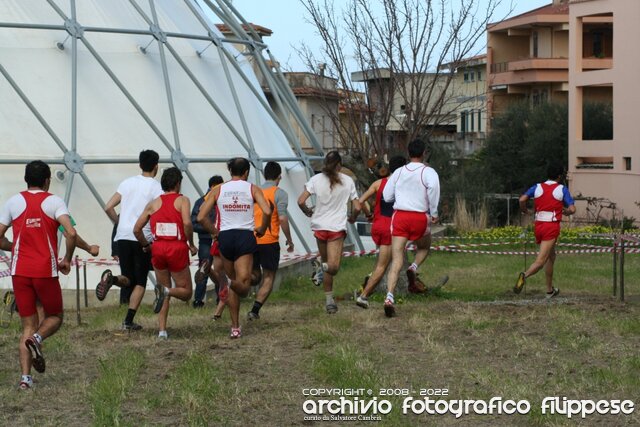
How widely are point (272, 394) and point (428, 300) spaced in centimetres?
596

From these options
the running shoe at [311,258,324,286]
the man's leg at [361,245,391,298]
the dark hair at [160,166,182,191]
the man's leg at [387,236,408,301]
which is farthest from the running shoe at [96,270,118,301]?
the man's leg at [387,236,408,301]

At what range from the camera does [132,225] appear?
1091cm

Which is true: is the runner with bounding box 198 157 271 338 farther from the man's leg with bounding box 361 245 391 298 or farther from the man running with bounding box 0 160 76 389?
the man running with bounding box 0 160 76 389

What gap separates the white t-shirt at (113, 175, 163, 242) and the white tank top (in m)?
1.00

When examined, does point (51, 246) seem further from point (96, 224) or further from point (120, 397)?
point (96, 224)

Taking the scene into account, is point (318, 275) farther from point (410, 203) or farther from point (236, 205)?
point (236, 205)

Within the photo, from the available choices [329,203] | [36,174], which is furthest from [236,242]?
[36,174]

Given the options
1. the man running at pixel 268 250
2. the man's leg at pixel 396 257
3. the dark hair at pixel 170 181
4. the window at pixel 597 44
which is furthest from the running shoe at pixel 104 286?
the window at pixel 597 44

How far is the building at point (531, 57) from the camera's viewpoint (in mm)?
50438

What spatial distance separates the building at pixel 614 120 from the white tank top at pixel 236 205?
23.6m

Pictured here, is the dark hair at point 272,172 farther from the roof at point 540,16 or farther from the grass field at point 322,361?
the roof at point 540,16

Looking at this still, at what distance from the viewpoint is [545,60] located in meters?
50.3

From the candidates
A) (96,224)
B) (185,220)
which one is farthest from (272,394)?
(96,224)

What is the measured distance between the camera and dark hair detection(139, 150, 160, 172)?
35.0 ft
